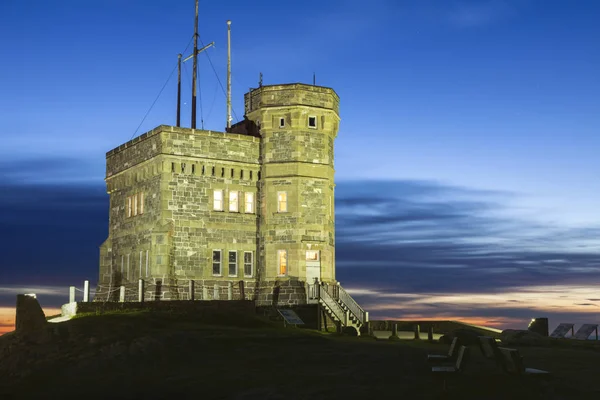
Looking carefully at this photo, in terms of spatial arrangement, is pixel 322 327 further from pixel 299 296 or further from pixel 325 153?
pixel 325 153

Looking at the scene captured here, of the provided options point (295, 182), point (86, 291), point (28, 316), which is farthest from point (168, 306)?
point (295, 182)

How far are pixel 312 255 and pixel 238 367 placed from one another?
18.8 metres

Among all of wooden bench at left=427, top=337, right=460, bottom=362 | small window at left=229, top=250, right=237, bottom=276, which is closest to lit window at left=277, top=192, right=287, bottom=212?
small window at left=229, top=250, right=237, bottom=276

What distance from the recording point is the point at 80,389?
23.3m

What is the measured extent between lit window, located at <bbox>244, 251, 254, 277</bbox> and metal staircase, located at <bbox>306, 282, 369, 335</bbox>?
143 inches

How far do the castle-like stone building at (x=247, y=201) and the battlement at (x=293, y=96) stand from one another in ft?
0.18

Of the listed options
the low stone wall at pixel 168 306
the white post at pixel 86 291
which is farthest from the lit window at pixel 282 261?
the white post at pixel 86 291

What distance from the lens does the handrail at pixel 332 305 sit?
3984cm

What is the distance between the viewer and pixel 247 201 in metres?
43.5

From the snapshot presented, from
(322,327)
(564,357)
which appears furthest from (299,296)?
(564,357)

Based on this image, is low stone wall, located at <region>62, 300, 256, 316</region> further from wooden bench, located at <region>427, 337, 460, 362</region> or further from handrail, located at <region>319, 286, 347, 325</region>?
wooden bench, located at <region>427, 337, 460, 362</region>

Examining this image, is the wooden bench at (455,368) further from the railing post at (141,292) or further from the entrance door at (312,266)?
the entrance door at (312,266)

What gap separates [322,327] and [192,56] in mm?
20760

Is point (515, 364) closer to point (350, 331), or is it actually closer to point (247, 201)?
point (350, 331)
